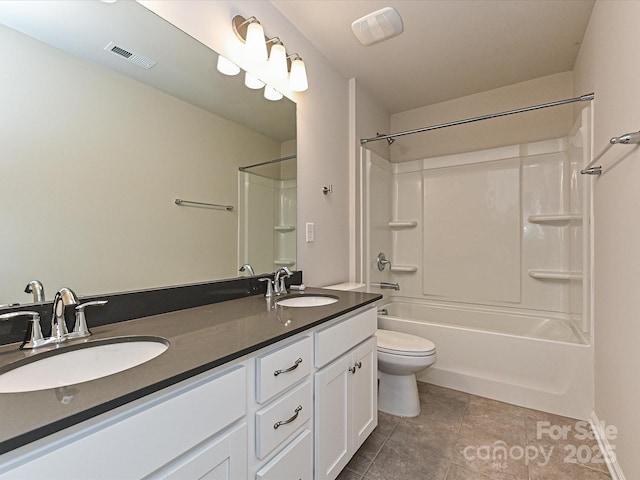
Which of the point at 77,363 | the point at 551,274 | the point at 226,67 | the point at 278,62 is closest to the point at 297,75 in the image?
the point at 278,62

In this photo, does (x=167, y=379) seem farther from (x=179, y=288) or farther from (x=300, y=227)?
(x=300, y=227)

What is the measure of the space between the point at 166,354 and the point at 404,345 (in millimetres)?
1484

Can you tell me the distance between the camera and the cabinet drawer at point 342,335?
3.82 ft

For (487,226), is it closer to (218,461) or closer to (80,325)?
(218,461)

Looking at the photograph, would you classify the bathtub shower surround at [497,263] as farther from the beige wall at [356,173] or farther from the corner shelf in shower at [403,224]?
the beige wall at [356,173]

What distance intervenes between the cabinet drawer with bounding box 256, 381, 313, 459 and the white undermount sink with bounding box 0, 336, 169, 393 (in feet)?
1.15

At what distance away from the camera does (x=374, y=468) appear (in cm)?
146

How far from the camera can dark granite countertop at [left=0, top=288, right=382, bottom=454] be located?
0.50m

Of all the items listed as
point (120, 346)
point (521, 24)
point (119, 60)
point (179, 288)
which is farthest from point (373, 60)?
point (120, 346)

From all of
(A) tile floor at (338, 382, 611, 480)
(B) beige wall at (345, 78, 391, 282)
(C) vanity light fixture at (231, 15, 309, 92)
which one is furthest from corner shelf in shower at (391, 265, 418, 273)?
(C) vanity light fixture at (231, 15, 309, 92)

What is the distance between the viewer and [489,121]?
280 cm

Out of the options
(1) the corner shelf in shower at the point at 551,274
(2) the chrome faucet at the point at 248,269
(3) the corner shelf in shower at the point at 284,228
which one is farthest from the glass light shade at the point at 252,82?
(1) the corner shelf in shower at the point at 551,274

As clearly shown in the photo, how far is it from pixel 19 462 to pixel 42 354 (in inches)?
15.4

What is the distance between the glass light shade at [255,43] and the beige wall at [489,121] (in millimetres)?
1967
